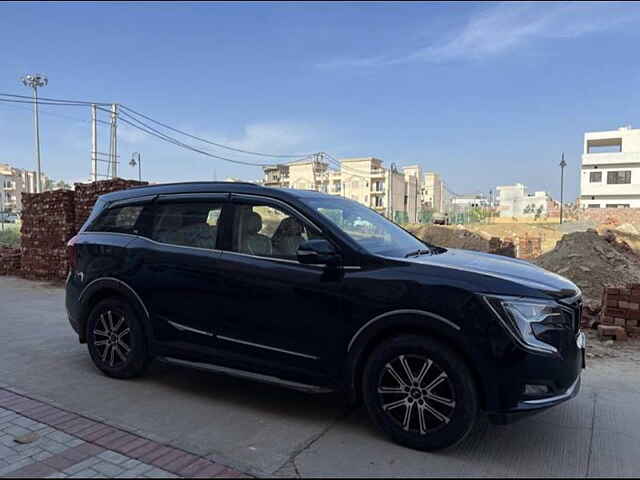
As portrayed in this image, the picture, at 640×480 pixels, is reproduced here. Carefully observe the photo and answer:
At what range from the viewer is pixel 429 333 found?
3307 mm

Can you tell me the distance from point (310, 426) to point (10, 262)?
11836 millimetres

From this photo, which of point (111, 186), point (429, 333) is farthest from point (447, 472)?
point (111, 186)

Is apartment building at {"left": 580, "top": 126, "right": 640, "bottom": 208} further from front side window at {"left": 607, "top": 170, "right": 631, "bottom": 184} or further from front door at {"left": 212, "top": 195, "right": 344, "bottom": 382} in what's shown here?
front door at {"left": 212, "top": 195, "right": 344, "bottom": 382}

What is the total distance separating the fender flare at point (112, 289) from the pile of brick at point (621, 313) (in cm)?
548

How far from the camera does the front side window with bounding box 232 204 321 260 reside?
389 cm

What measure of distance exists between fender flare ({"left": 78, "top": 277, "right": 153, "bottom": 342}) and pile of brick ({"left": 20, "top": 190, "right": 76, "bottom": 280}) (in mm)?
6722

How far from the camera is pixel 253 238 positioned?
4.10 meters

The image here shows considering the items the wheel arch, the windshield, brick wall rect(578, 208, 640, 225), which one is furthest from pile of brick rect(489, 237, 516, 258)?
brick wall rect(578, 208, 640, 225)

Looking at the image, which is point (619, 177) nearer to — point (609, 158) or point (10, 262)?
point (609, 158)

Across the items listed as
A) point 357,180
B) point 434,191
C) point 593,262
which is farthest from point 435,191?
point 593,262

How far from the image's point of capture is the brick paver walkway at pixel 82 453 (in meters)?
3.03

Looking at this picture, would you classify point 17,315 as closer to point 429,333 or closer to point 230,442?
point 230,442

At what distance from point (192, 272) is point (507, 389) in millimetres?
2607

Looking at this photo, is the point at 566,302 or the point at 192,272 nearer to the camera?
the point at 566,302
